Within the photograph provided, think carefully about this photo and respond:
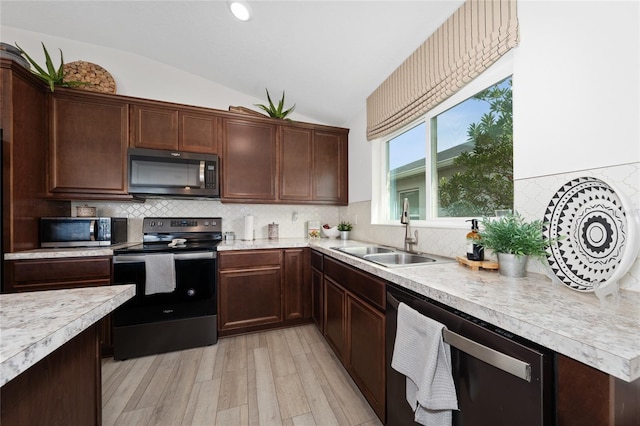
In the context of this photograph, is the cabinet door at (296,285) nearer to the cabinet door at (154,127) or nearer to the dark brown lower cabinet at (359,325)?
the dark brown lower cabinet at (359,325)

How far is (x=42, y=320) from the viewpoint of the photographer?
612mm

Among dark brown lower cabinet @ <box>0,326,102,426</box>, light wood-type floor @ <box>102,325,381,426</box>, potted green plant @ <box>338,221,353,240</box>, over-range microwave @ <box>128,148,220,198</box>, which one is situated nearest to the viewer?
dark brown lower cabinet @ <box>0,326,102,426</box>

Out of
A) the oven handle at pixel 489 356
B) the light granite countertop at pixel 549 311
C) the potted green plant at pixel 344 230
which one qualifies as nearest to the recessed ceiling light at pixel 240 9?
the light granite countertop at pixel 549 311

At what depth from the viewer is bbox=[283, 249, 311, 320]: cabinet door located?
8.00 ft

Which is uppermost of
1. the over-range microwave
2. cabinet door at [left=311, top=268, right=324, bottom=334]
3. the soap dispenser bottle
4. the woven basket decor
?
the woven basket decor

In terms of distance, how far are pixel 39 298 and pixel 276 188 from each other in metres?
2.06

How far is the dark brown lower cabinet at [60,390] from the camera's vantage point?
59cm

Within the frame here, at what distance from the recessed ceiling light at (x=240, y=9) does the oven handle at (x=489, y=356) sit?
221 cm

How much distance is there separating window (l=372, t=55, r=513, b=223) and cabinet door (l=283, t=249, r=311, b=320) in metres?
1.11

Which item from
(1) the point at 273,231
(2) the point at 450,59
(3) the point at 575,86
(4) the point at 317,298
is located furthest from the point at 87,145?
(3) the point at 575,86

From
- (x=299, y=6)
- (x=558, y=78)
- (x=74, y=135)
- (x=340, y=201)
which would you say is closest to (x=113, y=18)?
(x=74, y=135)

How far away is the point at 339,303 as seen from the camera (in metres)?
1.79

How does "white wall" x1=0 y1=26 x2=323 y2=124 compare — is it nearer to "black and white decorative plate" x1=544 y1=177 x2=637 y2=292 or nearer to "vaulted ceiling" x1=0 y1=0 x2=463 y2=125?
"vaulted ceiling" x1=0 y1=0 x2=463 y2=125

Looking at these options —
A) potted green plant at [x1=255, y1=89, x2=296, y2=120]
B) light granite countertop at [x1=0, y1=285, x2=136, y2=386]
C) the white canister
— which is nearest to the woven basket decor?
potted green plant at [x1=255, y1=89, x2=296, y2=120]
